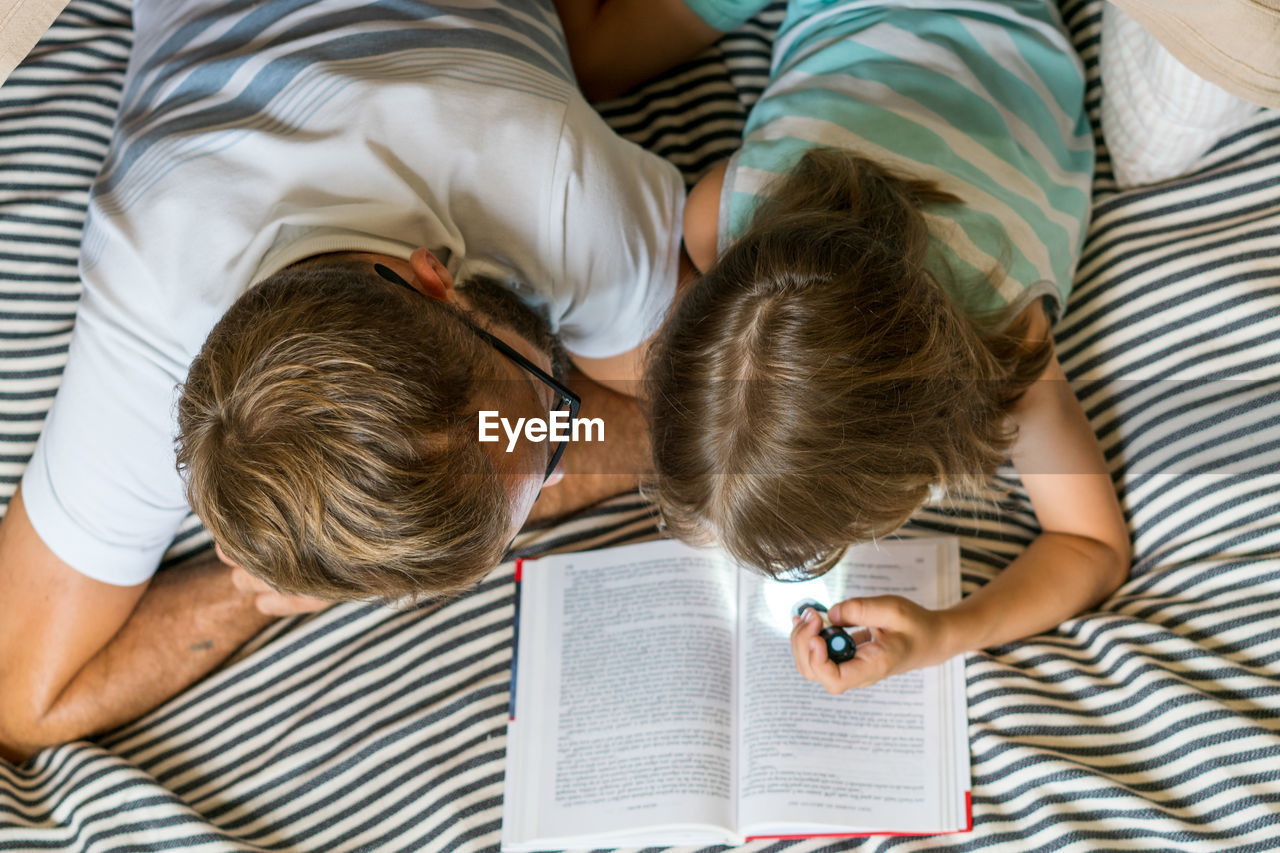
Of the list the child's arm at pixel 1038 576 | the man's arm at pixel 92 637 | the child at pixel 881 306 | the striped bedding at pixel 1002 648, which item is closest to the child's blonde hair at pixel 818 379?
the child at pixel 881 306

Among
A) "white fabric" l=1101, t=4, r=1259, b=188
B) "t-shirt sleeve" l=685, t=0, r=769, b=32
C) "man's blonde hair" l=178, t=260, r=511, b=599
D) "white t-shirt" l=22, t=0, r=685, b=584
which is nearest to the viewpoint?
"man's blonde hair" l=178, t=260, r=511, b=599

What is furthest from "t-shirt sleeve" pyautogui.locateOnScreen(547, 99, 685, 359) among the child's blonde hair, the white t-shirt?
the child's blonde hair

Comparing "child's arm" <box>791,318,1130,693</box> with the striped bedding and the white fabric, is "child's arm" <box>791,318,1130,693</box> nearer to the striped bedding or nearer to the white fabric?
the striped bedding

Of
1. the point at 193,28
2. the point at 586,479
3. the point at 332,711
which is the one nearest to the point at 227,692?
the point at 332,711

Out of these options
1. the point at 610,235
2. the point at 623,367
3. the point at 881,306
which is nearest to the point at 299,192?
the point at 610,235

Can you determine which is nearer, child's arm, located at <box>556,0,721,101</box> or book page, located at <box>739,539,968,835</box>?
book page, located at <box>739,539,968,835</box>

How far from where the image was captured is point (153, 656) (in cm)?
100

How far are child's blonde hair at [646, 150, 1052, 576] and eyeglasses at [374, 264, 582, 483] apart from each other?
2.9 inches

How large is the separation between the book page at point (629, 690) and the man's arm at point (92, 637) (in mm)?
332

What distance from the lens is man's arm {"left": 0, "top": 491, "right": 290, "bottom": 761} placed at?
0.93 metres

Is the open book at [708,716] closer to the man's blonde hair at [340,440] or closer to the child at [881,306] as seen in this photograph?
the child at [881,306]

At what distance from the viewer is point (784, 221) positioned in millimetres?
742

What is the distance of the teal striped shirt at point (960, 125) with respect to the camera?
2.72 feet

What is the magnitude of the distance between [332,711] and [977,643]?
2.05ft
